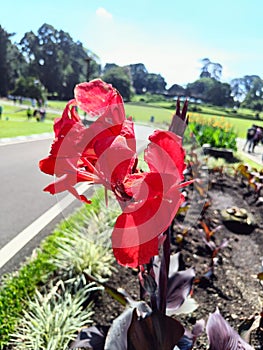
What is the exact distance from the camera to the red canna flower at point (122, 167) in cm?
53

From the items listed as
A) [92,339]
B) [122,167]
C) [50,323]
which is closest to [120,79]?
[122,167]

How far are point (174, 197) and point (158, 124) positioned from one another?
57cm

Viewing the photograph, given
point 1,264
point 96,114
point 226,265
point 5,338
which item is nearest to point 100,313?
point 5,338

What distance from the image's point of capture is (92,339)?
1380 mm

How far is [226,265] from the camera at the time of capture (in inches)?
110

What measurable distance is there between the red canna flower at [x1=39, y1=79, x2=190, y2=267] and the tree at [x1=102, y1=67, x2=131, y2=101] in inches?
19.7

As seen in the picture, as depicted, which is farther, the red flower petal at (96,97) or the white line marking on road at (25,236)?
Answer: the white line marking on road at (25,236)

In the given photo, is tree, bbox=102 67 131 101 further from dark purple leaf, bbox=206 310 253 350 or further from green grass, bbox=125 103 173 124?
dark purple leaf, bbox=206 310 253 350

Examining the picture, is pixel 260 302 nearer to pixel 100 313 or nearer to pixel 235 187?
pixel 100 313

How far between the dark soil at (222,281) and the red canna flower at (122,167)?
1.55 m

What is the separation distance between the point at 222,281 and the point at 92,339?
1.39 meters

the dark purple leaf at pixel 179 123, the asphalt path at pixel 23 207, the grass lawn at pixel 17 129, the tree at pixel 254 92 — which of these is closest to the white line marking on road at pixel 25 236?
the asphalt path at pixel 23 207

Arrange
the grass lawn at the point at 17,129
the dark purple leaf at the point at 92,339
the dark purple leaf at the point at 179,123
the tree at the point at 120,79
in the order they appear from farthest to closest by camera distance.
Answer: the grass lawn at the point at 17,129, the dark purple leaf at the point at 92,339, the tree at the point at 120,79, the dark purple leaf at the point at 179,123

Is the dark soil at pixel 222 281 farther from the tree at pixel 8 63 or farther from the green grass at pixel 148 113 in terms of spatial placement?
the tree at pixel 8 63
